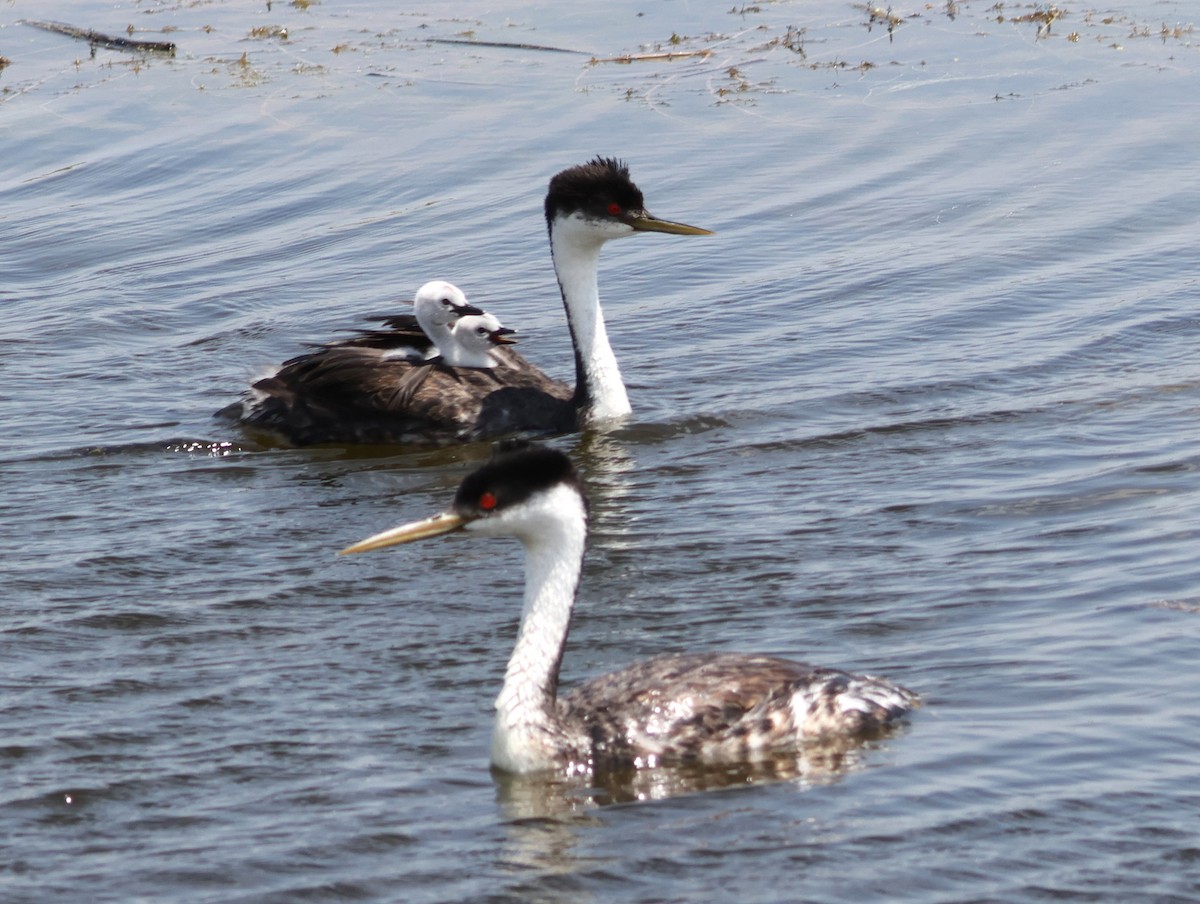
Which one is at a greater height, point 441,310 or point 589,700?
point 441,310

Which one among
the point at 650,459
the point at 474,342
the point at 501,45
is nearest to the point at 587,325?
the point at 474,342

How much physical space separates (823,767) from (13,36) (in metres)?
17.0

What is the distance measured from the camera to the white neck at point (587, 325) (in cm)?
1108

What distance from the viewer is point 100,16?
22.0 meters

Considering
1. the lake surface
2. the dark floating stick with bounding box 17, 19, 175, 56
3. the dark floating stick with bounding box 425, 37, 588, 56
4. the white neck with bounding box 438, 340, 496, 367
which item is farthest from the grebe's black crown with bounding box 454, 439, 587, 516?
the dark floating stick with bounding box 17, 19, 175, 56

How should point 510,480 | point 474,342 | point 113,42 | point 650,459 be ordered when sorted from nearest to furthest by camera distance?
point 510,480
point 650,459
point 474,342
point 113,42

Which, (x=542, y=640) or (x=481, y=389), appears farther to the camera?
(x=481, y=389)

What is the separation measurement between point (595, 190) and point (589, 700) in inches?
189

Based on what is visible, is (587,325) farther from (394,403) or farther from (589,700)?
(589,700)

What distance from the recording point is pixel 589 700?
7.04 meters

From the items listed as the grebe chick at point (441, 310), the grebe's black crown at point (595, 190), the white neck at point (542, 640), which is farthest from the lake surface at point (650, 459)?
the grebe's black crown at point (595, 190)

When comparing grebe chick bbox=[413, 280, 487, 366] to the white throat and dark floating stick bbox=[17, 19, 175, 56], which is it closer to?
the white throat

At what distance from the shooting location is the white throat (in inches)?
265

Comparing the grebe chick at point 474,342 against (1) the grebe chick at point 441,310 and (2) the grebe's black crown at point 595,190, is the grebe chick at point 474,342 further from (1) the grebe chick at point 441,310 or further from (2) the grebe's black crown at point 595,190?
(2) the grebe's black crown at point 595,190
